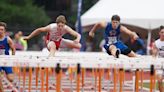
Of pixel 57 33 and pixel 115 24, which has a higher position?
pixel 115 24

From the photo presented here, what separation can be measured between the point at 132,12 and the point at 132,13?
0.05 metres

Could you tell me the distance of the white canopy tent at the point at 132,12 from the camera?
24.8 meters

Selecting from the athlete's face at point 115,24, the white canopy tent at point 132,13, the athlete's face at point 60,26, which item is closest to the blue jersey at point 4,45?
the athlete's face at point 60,26

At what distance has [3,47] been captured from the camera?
1445 centimetres

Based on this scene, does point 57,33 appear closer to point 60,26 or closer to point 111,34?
point 60,26

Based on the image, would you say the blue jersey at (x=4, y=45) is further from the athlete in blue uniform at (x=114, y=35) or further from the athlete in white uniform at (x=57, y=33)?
the athlete in blue uniform at (x=114, y=35)

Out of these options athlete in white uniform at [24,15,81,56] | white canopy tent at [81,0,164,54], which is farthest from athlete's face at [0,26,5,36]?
white canopy tent at [81,0,164,54]

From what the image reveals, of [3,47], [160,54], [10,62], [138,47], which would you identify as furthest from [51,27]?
[138,47]

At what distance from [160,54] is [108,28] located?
4.31 feet

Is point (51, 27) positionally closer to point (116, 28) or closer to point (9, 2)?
point (116, 28)

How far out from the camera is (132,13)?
2550 centimetres

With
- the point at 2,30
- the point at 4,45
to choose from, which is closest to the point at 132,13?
the point at 4,45

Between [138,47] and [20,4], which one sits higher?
[20,4]

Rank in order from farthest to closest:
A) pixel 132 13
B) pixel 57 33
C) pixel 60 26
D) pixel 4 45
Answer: pixel 132 13 < pixel 4 45 < pixel 57 33 < pixel 60 26
